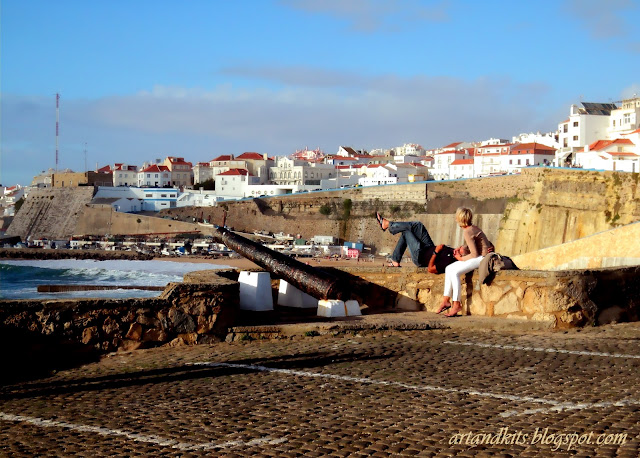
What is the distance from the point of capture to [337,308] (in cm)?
709

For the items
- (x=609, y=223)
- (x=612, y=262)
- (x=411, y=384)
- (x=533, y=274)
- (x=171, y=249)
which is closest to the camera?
(x=411, y=384)

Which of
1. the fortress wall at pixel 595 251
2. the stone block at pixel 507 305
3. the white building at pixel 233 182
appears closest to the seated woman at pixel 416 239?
the stone block at pixel 507 305

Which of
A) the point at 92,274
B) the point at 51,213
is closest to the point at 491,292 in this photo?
the point at 92,274

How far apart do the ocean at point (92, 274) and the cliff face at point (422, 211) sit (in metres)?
14.6

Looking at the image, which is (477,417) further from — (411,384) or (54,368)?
(54,368)

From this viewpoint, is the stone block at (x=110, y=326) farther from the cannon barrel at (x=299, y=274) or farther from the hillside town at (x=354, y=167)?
the hillside town at (x=354, y=167)

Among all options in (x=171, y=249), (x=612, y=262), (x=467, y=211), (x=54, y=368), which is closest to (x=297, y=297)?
(x=467, y=211)

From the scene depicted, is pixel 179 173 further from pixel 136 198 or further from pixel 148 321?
pixel 148 321

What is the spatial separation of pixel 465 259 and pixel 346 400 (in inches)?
113

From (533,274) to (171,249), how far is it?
5167 centimetres

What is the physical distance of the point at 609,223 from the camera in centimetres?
3688

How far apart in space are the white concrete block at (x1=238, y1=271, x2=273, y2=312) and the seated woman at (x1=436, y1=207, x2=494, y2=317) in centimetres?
160

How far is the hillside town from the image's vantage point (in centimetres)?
5997

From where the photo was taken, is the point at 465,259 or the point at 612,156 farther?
the point at 612,156
